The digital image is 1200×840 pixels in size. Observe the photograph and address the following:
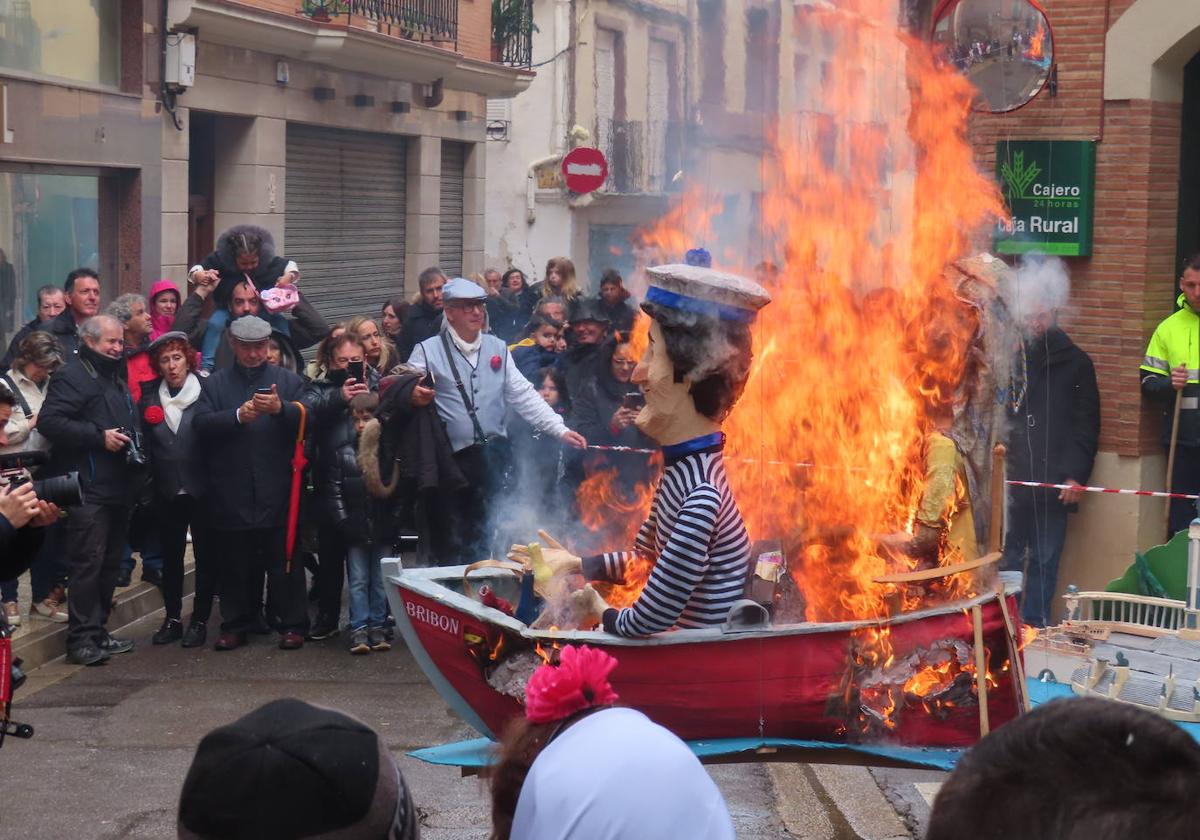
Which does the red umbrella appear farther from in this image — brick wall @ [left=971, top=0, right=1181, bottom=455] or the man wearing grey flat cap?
brick wall @ [left=971, top=0, right=1181, bottom=455]

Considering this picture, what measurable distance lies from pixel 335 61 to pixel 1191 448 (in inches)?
539

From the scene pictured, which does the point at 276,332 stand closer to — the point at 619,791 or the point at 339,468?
the point at 339,468

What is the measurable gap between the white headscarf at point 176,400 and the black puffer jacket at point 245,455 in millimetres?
251

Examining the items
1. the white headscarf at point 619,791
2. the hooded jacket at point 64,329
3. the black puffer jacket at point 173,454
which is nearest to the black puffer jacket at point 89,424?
the black puffer jacket at point 173,454

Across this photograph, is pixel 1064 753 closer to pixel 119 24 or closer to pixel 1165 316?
pixel 1165 316

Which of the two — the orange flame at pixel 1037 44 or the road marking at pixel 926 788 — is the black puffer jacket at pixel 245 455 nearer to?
the road marking at pixel 926 788

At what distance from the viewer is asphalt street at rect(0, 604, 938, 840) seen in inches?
250

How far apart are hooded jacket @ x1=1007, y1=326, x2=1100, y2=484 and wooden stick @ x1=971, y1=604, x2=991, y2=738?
15.4 ft

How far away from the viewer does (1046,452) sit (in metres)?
9.80

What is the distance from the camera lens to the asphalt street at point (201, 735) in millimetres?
6355

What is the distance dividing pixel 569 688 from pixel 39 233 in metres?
12.8

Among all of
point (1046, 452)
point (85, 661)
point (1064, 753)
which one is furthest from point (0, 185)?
point (1064, 753)

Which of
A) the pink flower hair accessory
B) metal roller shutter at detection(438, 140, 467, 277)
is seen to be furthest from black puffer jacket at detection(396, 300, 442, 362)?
metal roller shutter at detection(438, 140, 467, 277)

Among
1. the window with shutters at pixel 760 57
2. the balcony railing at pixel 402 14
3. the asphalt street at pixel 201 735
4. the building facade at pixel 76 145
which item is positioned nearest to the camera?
the asphalt street at pixel 201 735
